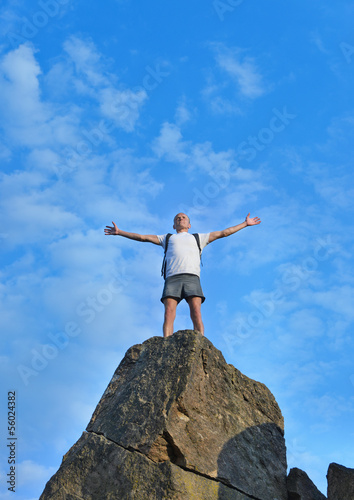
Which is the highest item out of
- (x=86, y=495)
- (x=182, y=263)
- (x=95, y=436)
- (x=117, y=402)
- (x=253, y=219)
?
(x=253, y=219)

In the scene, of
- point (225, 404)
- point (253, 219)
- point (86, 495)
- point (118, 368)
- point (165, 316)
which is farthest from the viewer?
point (253, 219)

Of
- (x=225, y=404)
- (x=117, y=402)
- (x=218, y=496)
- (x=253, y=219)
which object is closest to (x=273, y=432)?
(x=225, y=404)

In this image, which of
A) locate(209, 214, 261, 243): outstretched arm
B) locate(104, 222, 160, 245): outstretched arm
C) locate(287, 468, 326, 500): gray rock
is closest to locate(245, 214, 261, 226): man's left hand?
locate(209, 214, 261, 243): outstretched arm

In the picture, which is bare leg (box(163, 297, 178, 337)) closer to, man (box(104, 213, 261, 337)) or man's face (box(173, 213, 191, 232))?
man (box(104, 213, 261, 337))

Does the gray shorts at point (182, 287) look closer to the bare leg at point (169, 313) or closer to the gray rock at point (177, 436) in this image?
the bare leg at point (169, 313)

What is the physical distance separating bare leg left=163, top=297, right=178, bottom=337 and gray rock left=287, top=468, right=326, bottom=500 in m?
3.31

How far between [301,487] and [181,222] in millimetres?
5578

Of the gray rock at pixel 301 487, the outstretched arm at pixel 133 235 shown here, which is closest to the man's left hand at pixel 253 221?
the outstretched arm at pixel 133 235

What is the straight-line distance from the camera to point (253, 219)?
11.9 m

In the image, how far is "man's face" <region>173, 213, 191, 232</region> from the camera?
11.7m

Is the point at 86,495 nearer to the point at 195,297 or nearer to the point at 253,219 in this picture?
the point at 195,297

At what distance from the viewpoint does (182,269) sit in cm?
1082

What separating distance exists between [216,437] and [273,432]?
1.49m

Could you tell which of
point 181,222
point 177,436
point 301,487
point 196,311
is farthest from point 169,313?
point 301,487
